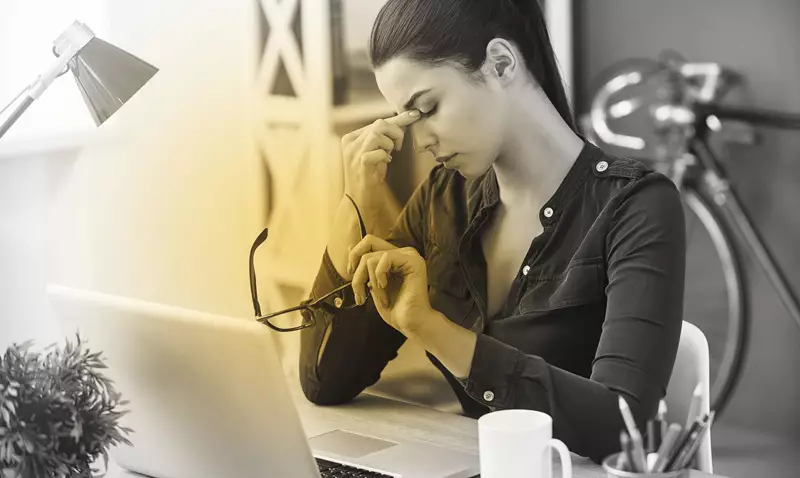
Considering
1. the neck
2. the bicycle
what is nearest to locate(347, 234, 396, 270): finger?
the neck

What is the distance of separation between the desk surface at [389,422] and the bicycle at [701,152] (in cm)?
75

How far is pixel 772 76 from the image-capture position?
78.1 inches

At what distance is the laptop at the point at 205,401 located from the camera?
1130 mm

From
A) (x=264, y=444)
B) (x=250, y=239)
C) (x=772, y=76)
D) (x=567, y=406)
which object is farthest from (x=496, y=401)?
(x=772, y=76)

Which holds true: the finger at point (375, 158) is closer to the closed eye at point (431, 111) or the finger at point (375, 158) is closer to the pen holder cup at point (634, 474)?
the closed eye at point (431, 111)

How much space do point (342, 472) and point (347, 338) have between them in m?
0.30

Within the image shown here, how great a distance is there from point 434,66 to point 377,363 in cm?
47

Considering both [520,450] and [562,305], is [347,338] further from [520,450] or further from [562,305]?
[520,450]

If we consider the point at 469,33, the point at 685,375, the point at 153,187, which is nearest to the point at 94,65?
the point at 153,187

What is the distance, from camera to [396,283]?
141 centimetres

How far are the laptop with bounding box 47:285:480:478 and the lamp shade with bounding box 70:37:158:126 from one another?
239 millimetres

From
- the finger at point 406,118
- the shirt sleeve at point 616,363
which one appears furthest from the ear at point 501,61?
the shirt sleeve at point 616,363

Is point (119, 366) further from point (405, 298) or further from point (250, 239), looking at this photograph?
point (405, 298)

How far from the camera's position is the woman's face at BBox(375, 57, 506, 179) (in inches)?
54.2
